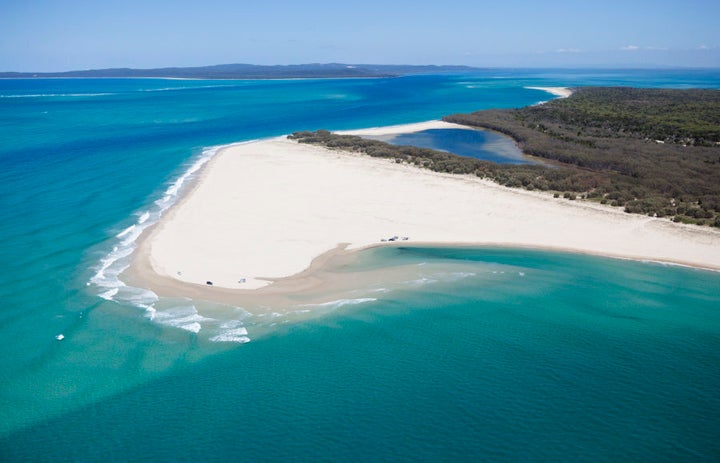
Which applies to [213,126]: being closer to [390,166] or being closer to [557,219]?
[390,166]

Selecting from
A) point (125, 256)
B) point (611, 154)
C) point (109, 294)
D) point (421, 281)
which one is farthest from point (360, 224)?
point (611, 154)

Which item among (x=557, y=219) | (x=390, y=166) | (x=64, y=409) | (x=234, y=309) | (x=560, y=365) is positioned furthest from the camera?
(x=390, y=166)

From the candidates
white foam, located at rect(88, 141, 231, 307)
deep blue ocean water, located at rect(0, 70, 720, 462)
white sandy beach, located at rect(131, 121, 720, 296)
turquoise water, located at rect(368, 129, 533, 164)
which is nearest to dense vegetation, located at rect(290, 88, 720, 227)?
turquoise water, located at rect(368, 129, 533, 164)

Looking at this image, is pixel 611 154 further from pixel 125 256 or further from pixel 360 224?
pixel 125 256

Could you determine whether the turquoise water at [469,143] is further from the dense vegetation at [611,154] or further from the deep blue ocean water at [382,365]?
the deep blue ocean water at [382,365]

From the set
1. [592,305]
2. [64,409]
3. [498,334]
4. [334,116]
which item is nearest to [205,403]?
[64,409]

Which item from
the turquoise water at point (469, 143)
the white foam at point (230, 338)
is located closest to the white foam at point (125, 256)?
the white foam at point (230, 338)

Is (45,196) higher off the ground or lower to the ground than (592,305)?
higher
